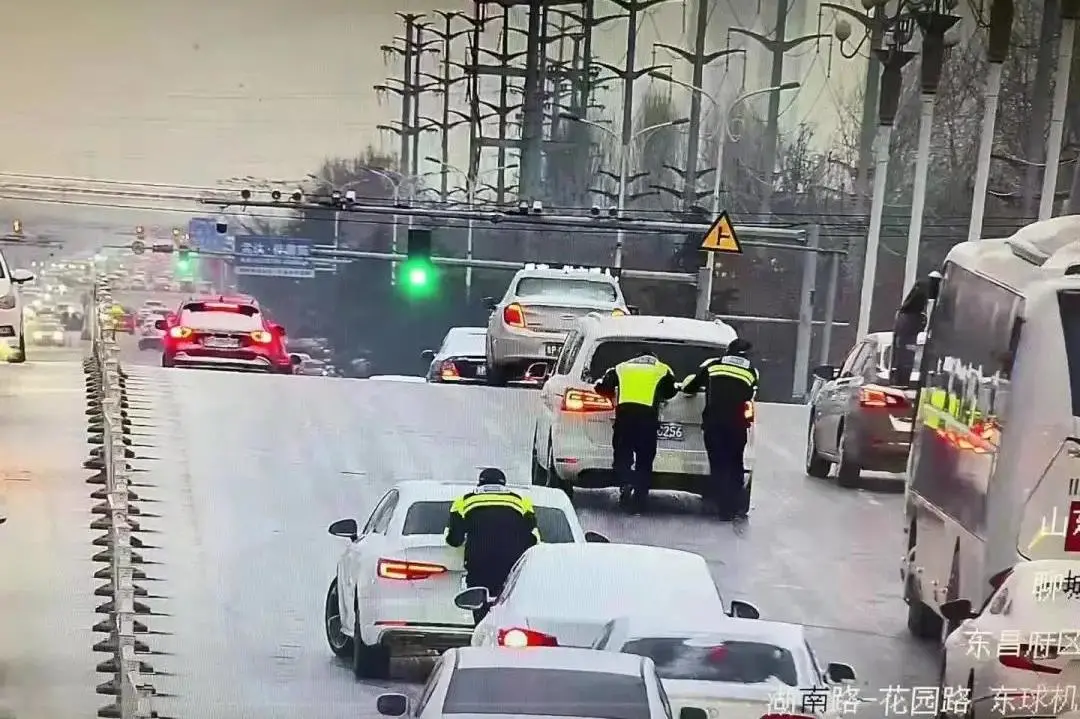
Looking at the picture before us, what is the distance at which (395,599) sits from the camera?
4.50 metres

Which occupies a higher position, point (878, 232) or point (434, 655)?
point (878, 232)

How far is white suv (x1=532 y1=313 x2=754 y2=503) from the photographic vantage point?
466 cm

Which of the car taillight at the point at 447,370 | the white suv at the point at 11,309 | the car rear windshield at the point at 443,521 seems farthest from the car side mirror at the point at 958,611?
the white suv at the point at 11,309

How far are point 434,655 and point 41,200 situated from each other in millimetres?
1523

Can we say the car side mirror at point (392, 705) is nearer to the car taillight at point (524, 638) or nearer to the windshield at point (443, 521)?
the car taillight at point (524, 638)

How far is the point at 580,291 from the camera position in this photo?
15.4 feet

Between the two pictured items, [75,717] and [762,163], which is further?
[762,163]

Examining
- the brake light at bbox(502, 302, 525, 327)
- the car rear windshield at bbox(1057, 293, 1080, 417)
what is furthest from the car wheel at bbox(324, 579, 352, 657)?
the car rear windshield at bbox(1057, 293, 1080, 417)

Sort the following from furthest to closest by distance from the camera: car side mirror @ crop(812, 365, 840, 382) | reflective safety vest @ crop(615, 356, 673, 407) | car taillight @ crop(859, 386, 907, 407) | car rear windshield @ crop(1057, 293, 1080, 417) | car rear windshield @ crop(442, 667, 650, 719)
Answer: car taillight @ crop(859, 386, 907, 407), car side mirror @ crop(812, 365, 840, 382), reflective safety vest @ crop(615, 356, 673, 407), car rear windshield @ crop(1057, 293, 1080, 417), car rear windshield @ crop(442, 667, 650, 719)

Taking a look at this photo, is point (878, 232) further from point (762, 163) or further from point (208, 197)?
point (208, 197)

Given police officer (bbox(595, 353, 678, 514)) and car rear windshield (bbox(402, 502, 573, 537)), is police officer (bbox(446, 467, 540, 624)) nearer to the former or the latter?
car rear windshield (bbox(402, 502, 573, 537))

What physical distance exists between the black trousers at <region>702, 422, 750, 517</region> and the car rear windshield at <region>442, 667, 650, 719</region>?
2.05ft

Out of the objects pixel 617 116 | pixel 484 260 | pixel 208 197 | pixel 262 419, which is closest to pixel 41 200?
pixel 208 197

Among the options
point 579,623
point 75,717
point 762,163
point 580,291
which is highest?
point 762,163
